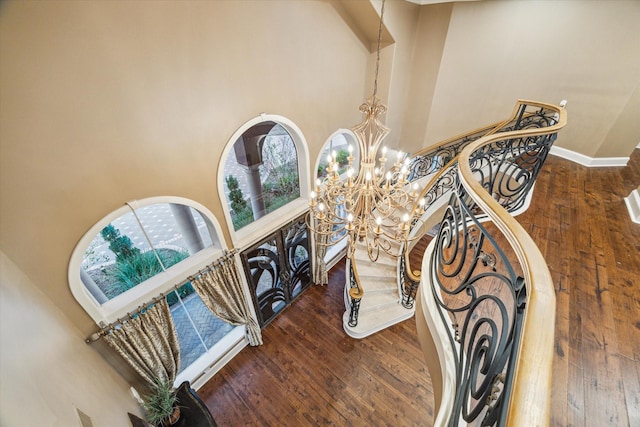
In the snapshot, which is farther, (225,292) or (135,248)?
(225,292)

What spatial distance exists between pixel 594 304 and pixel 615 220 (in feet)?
5.90

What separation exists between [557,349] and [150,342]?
3.94m

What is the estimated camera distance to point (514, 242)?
1179mm

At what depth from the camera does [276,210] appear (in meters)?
4.47

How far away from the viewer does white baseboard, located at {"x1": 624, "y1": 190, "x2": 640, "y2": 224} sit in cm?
302

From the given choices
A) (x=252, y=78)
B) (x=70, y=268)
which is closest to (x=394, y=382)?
(x=70, y=268)

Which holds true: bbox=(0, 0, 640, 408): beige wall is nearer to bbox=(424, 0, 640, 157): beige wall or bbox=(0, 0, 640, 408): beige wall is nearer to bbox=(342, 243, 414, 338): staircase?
bbox=(424, 0, 640, 157): beige wall

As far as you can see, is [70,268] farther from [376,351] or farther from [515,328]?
[376,351]

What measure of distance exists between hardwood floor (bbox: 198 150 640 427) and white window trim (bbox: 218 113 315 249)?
2.14m

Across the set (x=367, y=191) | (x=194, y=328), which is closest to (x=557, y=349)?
(x=367, y=191)

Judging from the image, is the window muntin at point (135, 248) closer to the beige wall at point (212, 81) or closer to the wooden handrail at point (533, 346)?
the beige wall at point (212, 81)

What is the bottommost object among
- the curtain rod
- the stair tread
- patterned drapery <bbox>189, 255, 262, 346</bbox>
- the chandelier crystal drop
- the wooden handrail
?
the stair tread

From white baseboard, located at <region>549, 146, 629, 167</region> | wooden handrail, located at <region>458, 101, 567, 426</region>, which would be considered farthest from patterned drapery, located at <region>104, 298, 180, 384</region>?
white baseboard, located at <region>549, 146, 629, 167</region>

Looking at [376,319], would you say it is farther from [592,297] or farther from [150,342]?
[150,342]
